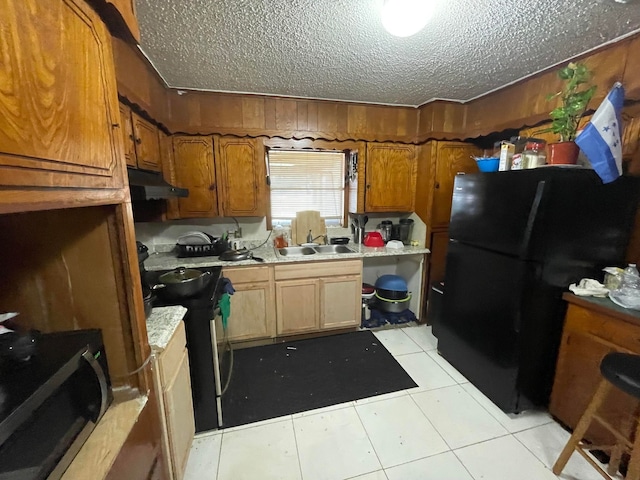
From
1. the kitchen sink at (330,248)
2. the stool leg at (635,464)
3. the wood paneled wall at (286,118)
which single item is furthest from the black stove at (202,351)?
the stool leg at (635,464)

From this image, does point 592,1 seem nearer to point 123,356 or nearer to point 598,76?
point 598,76

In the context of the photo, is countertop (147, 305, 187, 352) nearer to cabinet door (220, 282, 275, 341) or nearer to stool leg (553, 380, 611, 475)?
cabinet door (220, 282, 275, 341)

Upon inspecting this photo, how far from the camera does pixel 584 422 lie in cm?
134

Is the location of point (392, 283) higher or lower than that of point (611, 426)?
higher

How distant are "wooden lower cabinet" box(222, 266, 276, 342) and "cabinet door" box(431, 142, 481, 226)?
1837 mm

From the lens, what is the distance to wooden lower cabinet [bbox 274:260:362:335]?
8.34ft

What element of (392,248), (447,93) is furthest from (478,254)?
(447,93)

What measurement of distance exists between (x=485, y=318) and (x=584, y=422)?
0.68m

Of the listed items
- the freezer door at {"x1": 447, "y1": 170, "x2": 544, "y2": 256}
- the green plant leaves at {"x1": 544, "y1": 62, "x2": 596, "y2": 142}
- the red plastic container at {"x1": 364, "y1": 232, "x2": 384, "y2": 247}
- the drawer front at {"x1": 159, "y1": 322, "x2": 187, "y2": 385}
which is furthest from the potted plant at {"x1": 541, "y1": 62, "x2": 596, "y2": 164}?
the drawer front at {"x1": 159, "y1": 322, "x2": 187, "y2": 385}

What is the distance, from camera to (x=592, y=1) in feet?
4.29

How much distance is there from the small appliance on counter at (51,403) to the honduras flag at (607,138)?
239 cm

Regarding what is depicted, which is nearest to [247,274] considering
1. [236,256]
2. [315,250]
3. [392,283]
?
[236,256]

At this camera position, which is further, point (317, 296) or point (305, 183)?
point (305, 183)

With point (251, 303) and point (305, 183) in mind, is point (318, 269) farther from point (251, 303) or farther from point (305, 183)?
point (305, 183)
